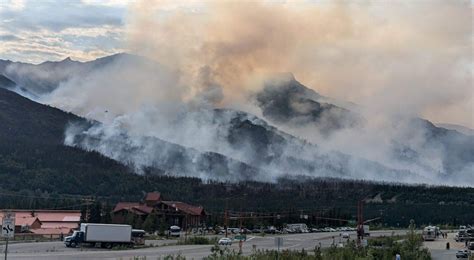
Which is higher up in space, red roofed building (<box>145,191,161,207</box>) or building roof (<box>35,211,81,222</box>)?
red roofed building (<box>145,191,161,207</box>)

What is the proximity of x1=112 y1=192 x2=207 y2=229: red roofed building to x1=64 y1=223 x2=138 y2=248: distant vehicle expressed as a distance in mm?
39556

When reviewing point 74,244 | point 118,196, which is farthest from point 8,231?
point 118,196

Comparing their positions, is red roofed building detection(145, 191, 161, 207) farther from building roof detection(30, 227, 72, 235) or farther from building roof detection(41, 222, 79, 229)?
building roof detection(30, 227, 72, 235)

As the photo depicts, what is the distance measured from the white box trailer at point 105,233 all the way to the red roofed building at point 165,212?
3953 cm

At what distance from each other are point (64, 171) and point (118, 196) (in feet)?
70.9

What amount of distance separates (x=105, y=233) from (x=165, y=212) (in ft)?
175

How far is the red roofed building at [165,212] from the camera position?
125 meters

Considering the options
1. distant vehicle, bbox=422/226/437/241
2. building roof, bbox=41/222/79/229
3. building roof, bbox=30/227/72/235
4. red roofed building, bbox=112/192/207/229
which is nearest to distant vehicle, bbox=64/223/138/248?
building roof, bbox=30/227/72/235

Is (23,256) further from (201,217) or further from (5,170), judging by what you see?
(5,170)

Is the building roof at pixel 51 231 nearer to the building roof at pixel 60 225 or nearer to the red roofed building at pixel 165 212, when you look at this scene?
the building roof at pixel 60 225

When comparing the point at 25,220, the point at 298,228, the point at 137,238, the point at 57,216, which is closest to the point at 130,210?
the point at 57,216

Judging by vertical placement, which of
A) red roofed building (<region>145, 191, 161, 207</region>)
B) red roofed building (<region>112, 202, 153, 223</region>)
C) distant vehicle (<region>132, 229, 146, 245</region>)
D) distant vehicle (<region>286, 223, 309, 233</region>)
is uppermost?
red roofed building (<region>145, 191, 161, 207</region>)

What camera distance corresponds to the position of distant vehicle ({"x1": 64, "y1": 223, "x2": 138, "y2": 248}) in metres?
79.0

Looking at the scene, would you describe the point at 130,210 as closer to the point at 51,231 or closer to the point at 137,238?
the point at 51,231
